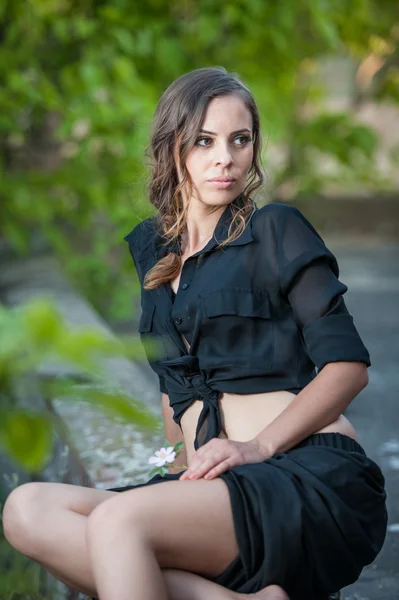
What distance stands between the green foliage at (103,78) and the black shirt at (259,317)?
8.00ft

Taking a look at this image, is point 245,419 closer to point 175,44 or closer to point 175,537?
point 175,537

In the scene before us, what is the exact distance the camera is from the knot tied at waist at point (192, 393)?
7.52ft

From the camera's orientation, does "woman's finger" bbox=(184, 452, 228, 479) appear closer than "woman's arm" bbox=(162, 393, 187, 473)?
Yes

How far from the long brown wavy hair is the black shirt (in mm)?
80

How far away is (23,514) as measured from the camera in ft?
6.87

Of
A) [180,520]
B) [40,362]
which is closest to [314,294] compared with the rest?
[180,520]

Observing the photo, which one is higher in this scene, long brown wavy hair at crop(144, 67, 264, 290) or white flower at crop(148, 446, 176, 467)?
long brown wavy hair at crop(144, 67, 264, 290)

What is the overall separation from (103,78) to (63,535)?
365cm

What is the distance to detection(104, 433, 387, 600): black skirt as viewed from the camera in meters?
1.93

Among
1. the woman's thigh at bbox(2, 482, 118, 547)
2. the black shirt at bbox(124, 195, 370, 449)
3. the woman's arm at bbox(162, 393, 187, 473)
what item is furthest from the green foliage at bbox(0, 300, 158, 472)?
the woman's arm at bbox(162, 393, 187, 473)

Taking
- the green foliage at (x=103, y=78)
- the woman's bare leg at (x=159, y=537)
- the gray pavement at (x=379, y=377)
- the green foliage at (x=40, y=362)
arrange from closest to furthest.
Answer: the green foliage at (x=40, y=362)
the woman's bare leg at (x=159, y=537)
the gray pavement at (x=379, y=377)
the green foliage at (x=103, y=78)

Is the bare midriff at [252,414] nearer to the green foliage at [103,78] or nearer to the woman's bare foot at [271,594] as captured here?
the woman's bare foot at [271,594]

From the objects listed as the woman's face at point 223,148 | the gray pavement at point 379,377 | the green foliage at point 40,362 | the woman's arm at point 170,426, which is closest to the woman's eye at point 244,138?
the woman's face at point 223,148

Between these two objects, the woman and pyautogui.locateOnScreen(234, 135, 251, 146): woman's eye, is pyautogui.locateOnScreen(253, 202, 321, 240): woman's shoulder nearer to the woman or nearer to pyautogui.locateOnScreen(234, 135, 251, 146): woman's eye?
the woman
